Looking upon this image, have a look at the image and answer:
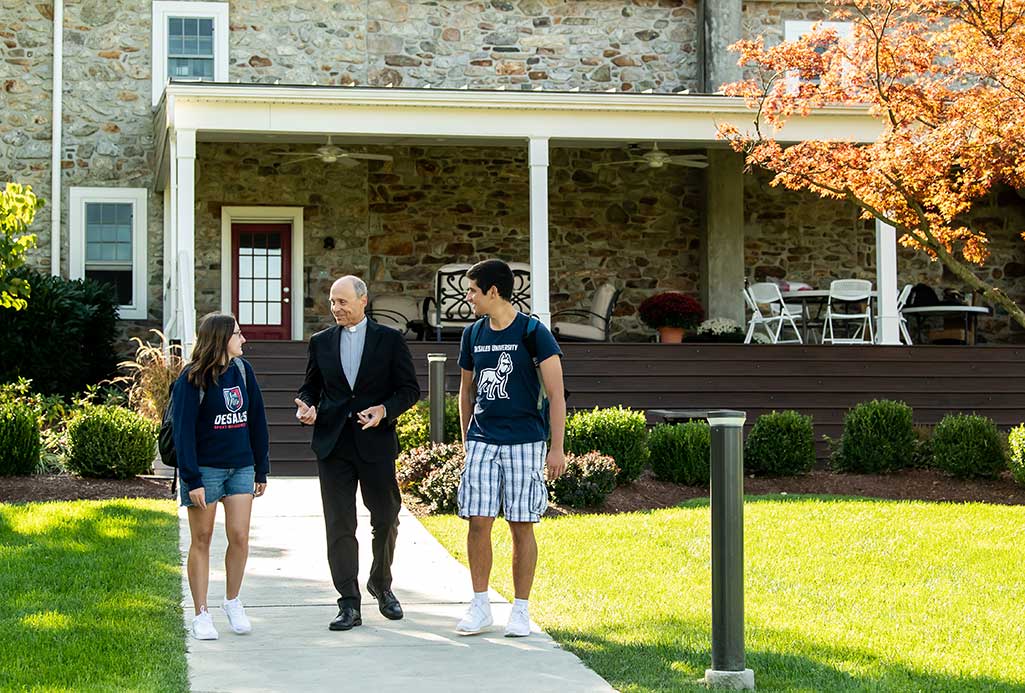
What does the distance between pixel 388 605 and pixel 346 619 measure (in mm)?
266

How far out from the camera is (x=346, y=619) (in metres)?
5.73

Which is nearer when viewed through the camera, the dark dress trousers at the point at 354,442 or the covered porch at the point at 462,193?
the dark dress trousers at the point at 354,442

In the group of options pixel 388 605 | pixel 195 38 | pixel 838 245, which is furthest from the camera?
pixel 838 245

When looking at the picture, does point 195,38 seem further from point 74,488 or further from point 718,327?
point 74,488

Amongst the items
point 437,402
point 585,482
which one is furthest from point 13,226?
point 585,482

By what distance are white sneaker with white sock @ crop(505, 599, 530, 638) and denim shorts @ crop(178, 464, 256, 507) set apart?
125 centimetres

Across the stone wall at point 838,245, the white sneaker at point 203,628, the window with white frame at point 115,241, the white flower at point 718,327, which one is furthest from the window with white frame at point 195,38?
the white sneaker at point 203,628

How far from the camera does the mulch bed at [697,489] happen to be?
1016 centimetres

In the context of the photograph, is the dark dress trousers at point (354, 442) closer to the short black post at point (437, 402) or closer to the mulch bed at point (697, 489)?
the mulch bed at point (697, 489)

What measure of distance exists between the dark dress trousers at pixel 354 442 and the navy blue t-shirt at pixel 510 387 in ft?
1.17

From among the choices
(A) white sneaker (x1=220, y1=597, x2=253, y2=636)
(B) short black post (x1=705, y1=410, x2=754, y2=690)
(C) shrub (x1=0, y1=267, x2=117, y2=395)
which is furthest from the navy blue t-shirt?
(C) shrub (x1=0, y1=267, x2=117, y2=395)

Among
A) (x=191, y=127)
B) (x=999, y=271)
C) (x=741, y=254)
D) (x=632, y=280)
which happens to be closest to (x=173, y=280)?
(x=191, y=127)

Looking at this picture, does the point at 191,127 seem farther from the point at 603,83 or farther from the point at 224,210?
the point at 603,83

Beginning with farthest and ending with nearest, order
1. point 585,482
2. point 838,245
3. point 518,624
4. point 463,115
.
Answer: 1. point 838,245
2. point 463,115
3. point 585,482
4. point 518,624
